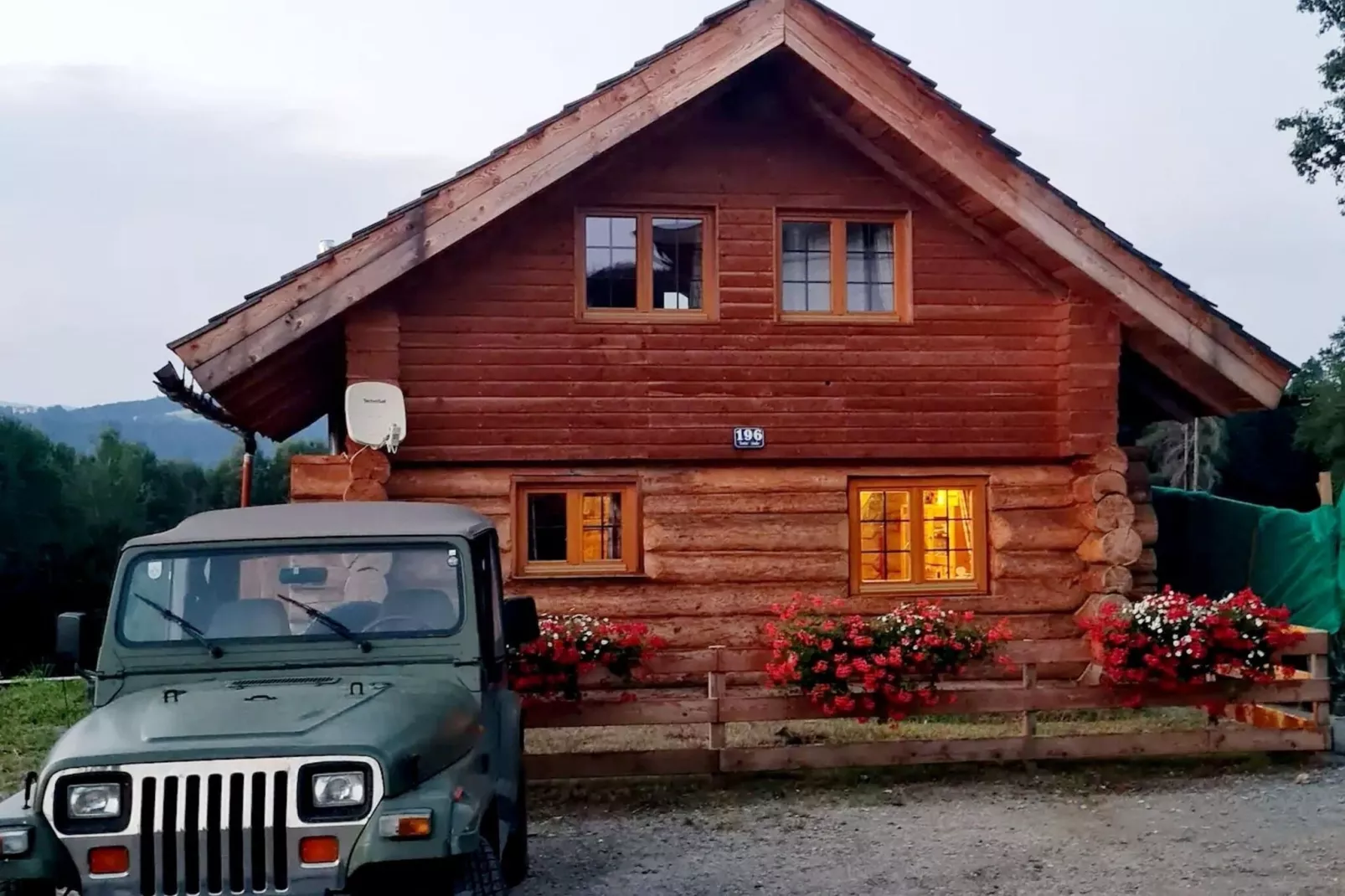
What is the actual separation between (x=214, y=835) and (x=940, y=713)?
670 centimetres

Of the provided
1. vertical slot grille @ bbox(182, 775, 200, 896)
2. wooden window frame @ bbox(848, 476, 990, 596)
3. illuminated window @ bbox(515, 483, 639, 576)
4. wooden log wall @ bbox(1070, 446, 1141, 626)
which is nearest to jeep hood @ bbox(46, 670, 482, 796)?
vertical slot grille @ bbox(182, 775, 200, 896)

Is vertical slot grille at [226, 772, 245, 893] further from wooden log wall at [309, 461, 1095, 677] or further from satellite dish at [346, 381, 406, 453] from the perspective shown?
wooden log wall at [309, 461, 1095, 677]

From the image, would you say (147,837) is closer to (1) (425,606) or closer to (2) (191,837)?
(2) (191,837)

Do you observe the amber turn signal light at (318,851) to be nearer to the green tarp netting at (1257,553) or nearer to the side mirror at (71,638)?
the side mirror at (71,638)

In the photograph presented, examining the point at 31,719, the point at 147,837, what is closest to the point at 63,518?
the point at 31,719

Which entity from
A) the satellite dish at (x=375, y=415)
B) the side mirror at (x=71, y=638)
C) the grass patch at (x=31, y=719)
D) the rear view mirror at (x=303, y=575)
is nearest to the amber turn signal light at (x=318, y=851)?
the rear view mirror at (x=303, y=575)

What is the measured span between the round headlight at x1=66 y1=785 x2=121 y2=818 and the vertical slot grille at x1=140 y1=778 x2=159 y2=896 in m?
0.10

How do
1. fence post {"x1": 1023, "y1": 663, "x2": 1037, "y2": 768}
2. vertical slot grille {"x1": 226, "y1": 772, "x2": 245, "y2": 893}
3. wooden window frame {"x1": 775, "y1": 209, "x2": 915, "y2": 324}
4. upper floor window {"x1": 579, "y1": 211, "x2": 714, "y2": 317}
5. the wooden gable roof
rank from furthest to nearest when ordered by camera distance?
wooden window frame {"x1": 775, "y1": 209, "x2": 915, "y2": 324}
upper floor window {"x1": 579, "y1": 211, "x2": 714, "y2": 317}
the wooden gable roof
fence post {"x1": 1023, "y1": 663, "x2": 1037, "y2": 768}
vertical slot grille {"x1": 226, "y1": 772, "x2": 245, "y2": 893}

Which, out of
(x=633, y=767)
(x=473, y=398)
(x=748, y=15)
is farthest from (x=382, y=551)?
(x=748, y=15)

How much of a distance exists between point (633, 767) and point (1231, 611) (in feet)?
15.8

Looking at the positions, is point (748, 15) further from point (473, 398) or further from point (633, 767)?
point (633, 767)

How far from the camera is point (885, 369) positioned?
42.4 ft

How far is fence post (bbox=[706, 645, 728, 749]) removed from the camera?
9688 mm

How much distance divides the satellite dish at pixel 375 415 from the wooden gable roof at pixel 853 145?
762 mm
